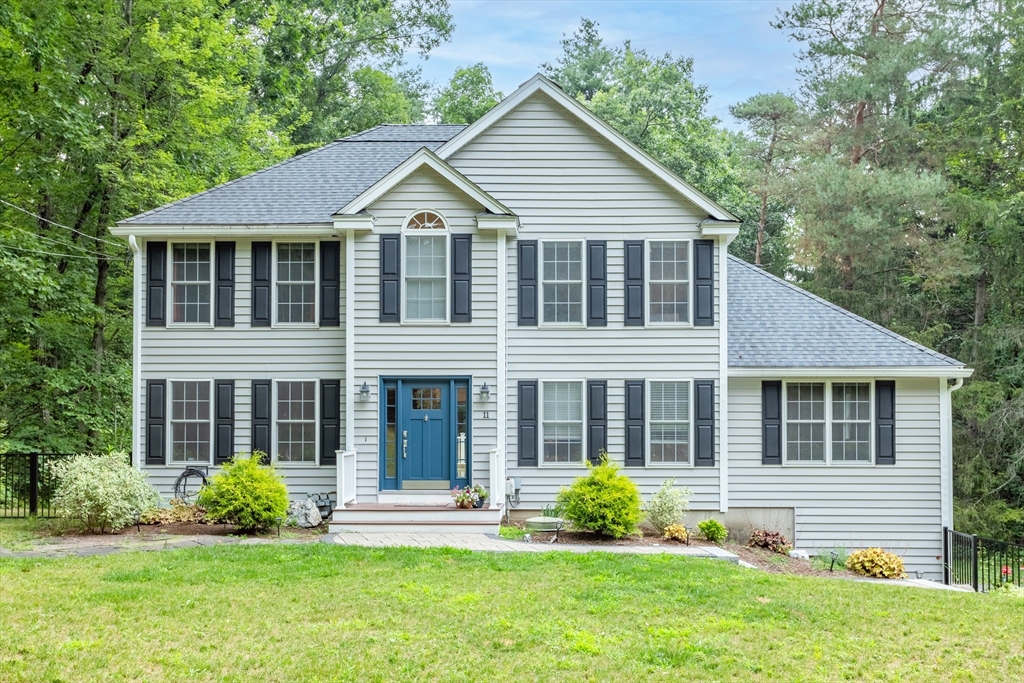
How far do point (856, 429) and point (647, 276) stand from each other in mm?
4605

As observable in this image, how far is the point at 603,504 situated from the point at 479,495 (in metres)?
2.35

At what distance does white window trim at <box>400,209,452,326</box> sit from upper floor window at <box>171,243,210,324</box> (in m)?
3.66

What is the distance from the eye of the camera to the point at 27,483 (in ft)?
56.5

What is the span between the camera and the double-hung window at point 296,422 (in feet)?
51.4

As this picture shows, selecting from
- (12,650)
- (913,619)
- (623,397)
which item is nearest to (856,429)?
(623,397)

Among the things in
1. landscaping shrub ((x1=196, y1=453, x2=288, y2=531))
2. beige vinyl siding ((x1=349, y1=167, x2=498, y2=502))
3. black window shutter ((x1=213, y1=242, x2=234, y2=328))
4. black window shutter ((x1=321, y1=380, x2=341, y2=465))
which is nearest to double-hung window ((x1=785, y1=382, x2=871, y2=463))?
beige vinyl siding ((x1=349, y1=167, x2=498, y2=502))

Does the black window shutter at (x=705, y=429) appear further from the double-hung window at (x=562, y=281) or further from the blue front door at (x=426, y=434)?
the blue front door at (x=426, y=434)

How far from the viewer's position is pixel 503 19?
30.9 m

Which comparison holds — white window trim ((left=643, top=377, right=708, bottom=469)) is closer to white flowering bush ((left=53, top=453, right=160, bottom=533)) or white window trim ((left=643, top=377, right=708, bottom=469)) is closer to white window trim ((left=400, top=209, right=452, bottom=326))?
white window trim ((left=400, top=209, right=452, bottom=326))

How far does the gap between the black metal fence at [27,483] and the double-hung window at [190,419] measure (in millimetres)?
2214

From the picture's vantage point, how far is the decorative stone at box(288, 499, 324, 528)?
46.9ft

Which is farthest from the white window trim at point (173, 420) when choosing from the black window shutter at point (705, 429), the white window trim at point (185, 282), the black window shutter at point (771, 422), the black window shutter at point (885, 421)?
the black window shutter at point (885, 421)

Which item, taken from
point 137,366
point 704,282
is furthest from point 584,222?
point 137,366

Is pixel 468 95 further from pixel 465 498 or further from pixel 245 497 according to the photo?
pixel 245 497
